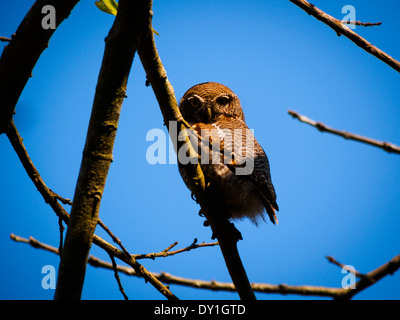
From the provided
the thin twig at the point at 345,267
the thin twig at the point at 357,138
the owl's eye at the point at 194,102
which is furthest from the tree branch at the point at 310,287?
the owl's eye at the point at 194,102

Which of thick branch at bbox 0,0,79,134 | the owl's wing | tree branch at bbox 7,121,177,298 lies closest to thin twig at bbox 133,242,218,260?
tree branch at bbox 7,121,177,298

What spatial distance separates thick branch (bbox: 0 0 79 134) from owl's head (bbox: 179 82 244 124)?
2.59 metres

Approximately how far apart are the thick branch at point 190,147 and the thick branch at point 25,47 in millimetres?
512

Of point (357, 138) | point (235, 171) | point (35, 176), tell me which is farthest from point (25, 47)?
point (235, 171)

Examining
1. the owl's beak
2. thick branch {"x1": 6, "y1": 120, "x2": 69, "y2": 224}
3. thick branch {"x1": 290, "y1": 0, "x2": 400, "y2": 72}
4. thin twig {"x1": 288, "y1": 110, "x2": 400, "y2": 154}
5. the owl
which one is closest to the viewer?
thin twig {"x1": 288, "y1": 110, "x2": 400, "y2": 154}

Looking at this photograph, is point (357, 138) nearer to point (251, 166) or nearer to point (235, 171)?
→ point (235, 171)

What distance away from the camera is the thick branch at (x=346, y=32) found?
80.9 inches

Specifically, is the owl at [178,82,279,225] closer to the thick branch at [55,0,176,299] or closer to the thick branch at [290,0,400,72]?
the thick branch at [55,0,176,299]

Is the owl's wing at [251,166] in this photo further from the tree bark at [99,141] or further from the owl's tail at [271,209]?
the tree bark at [99,141]

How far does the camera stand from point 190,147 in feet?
7.80

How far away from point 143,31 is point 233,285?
5.84ft

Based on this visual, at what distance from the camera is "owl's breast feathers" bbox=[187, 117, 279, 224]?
131 inches
